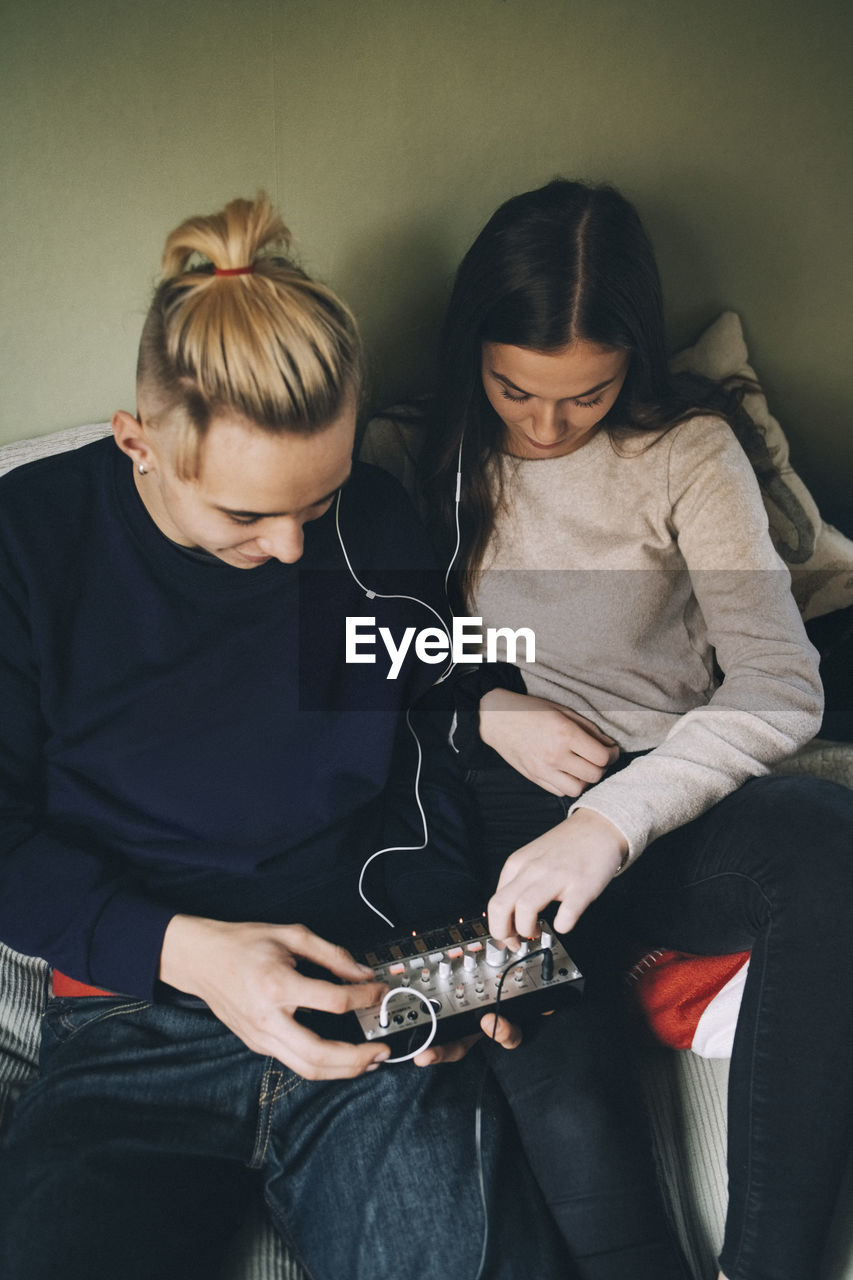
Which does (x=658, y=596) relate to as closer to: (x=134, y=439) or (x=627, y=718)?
(x=627, y=718)

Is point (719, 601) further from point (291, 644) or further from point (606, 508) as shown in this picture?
point (291, 644)

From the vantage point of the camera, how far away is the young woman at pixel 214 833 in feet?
2.64

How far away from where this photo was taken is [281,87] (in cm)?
117

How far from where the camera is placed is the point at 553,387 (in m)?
1.07

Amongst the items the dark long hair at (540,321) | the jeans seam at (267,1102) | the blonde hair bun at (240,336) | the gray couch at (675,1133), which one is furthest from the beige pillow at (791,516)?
the jeans seam at (267,1102)

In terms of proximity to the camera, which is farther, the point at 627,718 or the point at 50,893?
the point at 627,718

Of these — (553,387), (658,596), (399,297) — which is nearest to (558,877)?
(658,596)

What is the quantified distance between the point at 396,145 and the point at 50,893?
102 cm

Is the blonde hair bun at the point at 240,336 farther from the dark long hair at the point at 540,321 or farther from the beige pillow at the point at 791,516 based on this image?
the beige pillow at the point at 791,516

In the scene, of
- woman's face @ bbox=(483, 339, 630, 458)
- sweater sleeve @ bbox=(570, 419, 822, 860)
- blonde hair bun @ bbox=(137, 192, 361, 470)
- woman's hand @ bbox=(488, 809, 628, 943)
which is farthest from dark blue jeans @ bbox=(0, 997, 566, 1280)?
woman's face @ bbox=(483, 339, 630, 458)

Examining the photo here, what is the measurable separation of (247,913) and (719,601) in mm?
650

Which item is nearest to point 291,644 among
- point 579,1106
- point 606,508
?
point 606,508

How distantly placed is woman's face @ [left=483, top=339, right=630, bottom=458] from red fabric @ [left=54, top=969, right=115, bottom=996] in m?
0.77

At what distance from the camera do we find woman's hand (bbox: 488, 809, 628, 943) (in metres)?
0.92
